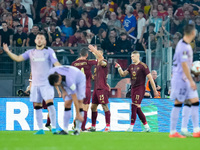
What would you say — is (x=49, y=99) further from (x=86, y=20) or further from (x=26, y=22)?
(x=26, y=22)

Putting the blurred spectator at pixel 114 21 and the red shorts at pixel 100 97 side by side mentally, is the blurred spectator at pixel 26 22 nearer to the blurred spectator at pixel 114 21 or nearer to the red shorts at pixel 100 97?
the blurred spectator at pixel 114 21

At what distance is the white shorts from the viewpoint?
10.8 m

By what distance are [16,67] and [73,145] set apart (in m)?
9.29

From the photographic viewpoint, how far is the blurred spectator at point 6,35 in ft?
61.0

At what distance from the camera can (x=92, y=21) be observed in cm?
2017

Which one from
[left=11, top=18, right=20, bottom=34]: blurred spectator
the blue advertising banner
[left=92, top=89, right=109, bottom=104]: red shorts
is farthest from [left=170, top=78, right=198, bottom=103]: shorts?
[left=11, top=18, right=20, bottom=34]: blurred spectator

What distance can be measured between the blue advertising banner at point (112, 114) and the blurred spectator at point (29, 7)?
21.0 feet

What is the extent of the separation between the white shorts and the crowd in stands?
578 cm

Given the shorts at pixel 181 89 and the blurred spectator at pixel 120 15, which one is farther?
the blurred spectator at pixel 120 15

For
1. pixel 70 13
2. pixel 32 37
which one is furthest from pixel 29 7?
pixel 32 37

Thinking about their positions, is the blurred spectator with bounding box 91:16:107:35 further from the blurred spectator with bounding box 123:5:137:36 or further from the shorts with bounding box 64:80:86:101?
the shorts with bounding box 64:80:86:101

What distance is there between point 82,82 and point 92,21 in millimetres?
10064

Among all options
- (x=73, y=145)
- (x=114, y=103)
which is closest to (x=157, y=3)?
(x=114, y=103)

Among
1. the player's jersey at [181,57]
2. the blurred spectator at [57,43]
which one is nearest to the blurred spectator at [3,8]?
the blurred spectator at [57,43]
